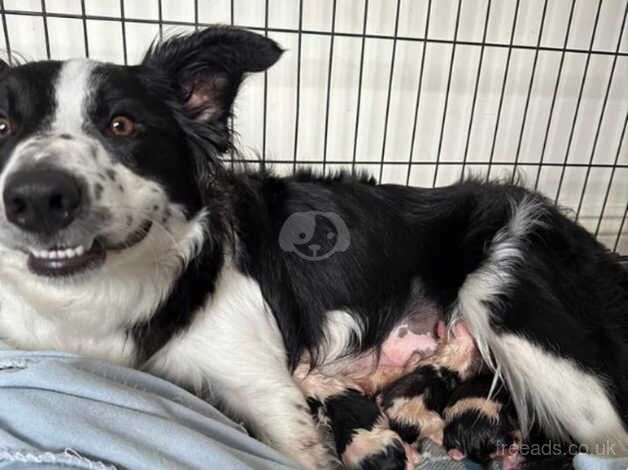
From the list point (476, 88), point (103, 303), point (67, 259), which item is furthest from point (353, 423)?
point (476, 88)

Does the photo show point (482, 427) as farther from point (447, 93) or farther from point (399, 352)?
point (447, 93)

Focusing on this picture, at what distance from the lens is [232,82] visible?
1296mm

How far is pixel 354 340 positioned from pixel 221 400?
0.45m

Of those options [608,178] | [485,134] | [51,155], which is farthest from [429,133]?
[51,155]

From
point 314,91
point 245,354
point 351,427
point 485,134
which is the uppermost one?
point 314,91

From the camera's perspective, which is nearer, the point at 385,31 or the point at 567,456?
the point at 567,456

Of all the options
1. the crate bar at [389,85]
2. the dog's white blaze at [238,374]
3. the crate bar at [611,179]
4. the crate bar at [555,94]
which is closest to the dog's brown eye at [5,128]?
the dog's white blaze at [238,374]

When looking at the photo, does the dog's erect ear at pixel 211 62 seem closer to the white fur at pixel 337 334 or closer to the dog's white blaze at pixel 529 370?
Answer: the white fur at pixel 337 334

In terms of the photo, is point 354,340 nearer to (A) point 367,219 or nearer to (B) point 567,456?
(A) point 367,219

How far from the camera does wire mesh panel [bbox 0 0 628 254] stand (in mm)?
2201

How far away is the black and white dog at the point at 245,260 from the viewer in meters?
1.07

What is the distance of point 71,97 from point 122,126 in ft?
0.38

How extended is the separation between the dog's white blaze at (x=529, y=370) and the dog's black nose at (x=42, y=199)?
3.58ft

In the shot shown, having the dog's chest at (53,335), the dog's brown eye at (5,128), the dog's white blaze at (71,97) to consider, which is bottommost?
the dog's chest at (53,335)
